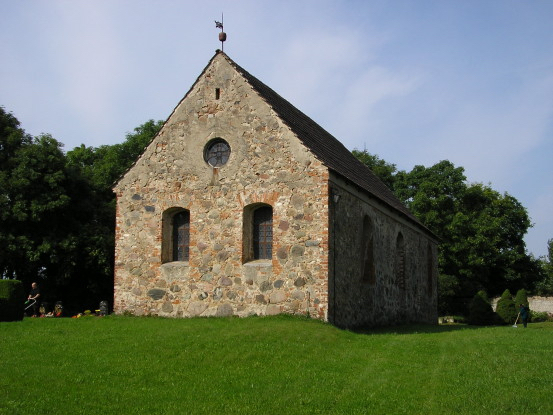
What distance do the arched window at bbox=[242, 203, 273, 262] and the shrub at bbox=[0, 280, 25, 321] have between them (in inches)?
284

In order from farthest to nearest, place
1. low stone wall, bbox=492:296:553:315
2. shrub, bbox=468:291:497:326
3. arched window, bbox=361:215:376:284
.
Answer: low stone wall, bbox=492:296:553:315 → shrub, bbox=468:291:497:326 → arched window, bbox=361:215:376:284

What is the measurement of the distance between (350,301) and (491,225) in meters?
35.2

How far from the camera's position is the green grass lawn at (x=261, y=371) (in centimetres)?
918

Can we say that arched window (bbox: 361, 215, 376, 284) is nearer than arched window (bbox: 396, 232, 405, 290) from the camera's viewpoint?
Yes

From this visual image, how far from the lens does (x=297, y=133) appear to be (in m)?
18.7

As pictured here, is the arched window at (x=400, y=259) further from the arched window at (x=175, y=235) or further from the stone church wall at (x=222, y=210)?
the arched window at (x=175, y=235)

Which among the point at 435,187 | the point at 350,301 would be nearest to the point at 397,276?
the point at 350,301

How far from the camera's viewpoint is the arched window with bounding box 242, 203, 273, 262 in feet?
60.9

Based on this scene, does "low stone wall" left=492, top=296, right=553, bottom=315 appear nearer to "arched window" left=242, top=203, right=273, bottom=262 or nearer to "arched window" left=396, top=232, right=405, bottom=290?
"arched window" left=396, top=232, right=405, bottom=290

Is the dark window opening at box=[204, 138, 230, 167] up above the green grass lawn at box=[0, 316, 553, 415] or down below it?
above

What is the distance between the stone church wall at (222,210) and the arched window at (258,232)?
0.95 ft

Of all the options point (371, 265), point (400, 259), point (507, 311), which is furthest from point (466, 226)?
point (371, 265)

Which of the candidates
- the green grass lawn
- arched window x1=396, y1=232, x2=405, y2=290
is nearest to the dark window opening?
the green grass lawn

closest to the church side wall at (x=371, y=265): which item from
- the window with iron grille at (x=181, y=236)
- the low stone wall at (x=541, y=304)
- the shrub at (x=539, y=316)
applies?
the window with iron grille at (x=181, y=236)
